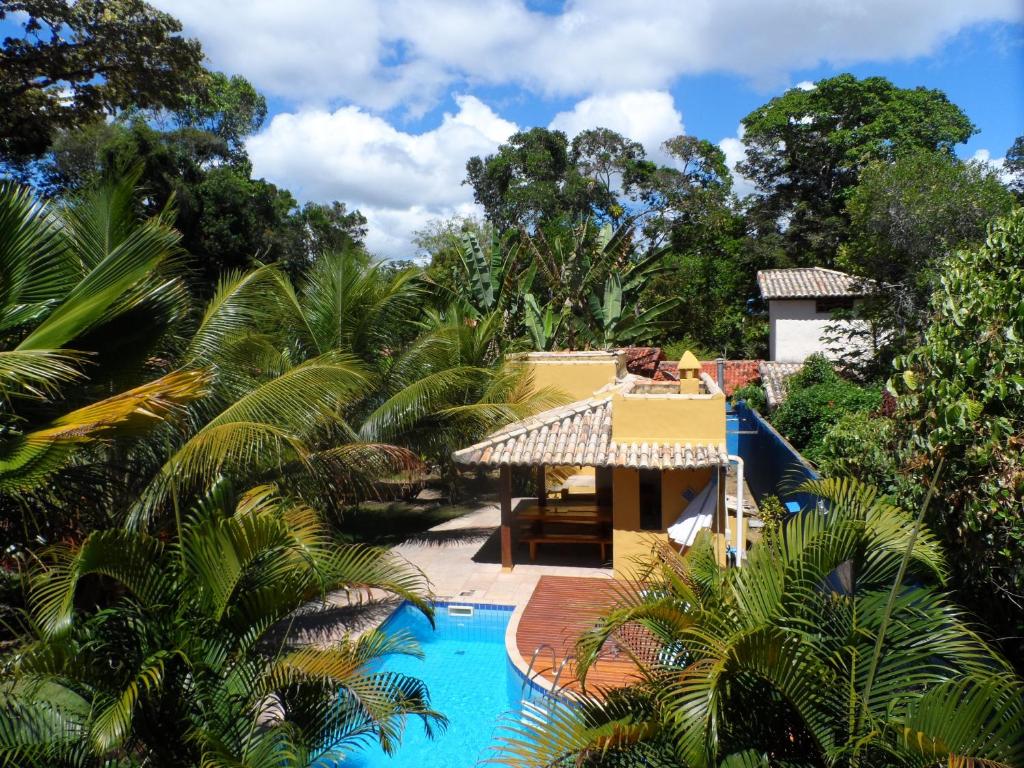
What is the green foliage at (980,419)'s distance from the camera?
174 inches

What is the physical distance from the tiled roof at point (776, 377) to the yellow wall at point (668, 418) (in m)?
15.5

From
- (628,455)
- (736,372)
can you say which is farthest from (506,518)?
(736,372)

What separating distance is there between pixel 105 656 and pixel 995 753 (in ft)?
14.9

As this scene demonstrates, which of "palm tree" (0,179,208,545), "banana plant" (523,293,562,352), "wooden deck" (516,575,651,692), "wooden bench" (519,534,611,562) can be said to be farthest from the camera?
"banana plant" (523,293,562,352)

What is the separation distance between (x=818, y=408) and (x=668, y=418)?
9624 mm

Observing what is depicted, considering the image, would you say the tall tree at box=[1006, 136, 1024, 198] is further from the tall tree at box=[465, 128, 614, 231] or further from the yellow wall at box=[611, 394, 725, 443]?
the yellow wall at box=[611, 394, 725, 443]

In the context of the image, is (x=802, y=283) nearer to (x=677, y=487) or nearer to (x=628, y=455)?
(x=677, y=487)

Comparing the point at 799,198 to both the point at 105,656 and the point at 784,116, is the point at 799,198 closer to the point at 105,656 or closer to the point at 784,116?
the point at 784,116

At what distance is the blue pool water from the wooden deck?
0.44 meters

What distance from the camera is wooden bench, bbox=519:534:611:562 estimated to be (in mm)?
12820

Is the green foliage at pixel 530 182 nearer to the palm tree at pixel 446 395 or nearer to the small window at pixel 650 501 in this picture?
the palm tree at pixel 446 395

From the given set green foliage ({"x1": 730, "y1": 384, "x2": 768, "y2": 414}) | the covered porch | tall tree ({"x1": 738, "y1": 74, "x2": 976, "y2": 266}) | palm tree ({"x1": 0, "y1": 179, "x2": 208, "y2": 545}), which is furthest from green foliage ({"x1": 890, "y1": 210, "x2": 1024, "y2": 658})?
tall tree ({"x1": 738, "y1": 74, "x2": 976, "y2": 266})

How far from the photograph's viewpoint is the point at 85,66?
562 inches

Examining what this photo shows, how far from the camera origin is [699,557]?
183 inches
